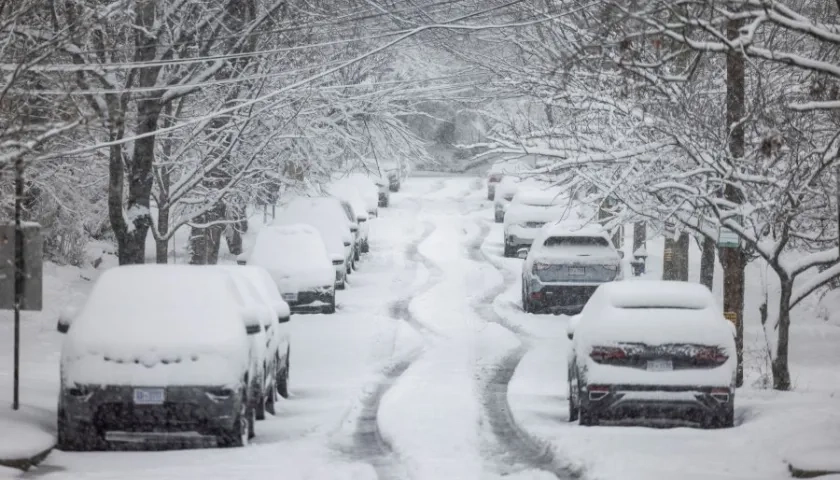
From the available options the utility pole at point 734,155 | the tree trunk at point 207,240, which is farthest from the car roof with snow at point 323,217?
the utility pole at point 734,155

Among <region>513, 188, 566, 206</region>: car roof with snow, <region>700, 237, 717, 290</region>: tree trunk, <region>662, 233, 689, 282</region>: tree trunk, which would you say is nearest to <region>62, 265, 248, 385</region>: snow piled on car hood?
<region>700, 237, 717, 290</region>: tree trunk

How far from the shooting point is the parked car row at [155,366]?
11.2 metres

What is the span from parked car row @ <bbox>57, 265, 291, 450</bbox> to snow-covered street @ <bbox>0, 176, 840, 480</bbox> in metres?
0.26

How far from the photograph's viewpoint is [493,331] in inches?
912

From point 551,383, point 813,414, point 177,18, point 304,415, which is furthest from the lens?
point 177,18

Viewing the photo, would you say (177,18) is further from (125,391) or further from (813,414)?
(813,414)

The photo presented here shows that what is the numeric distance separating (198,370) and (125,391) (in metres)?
0.66

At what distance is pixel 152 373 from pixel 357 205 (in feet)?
91.7

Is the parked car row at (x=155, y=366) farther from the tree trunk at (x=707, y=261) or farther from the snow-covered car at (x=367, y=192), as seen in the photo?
the snow-covered car at (x=367, y=192)

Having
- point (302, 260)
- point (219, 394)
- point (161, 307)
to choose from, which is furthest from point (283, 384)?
point (302, 260)

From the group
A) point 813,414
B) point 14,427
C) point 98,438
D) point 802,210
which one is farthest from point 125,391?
point 802,210

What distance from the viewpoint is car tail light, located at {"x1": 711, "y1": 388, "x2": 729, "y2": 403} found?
12703mm

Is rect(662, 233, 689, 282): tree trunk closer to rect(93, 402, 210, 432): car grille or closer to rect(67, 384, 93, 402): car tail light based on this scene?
rect(93, 402, 210, 432): car grille

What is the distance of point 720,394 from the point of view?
1271cm
